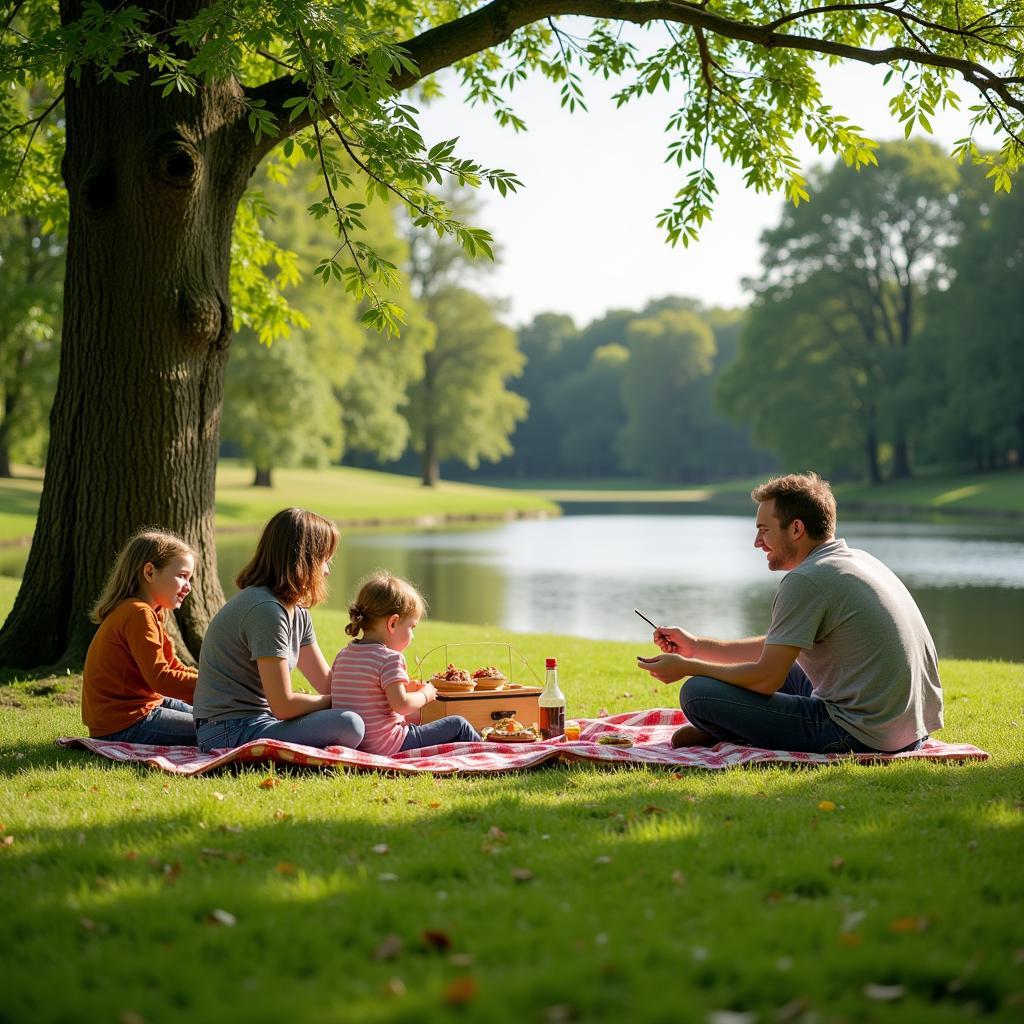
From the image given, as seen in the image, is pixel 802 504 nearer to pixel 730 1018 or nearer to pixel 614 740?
pixel 614 740

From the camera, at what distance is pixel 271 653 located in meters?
5.21

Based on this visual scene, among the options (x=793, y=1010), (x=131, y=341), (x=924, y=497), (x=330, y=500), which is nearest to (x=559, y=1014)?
(x=793, y=1010)

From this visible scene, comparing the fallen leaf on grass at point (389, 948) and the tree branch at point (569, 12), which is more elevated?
the tree branch at point (569, 12)

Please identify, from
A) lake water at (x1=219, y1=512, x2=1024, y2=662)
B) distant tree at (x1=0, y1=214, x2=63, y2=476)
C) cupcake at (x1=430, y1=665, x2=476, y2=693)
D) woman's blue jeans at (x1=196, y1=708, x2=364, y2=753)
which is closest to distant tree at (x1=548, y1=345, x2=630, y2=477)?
lake water at (x1=219, y1=512, x2=1024, y2=662)

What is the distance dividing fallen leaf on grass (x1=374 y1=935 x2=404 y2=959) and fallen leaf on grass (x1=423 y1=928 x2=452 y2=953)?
0.07 metres

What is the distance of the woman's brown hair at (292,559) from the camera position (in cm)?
533

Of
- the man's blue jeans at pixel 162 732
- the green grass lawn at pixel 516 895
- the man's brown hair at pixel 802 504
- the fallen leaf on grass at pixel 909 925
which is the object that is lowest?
the man's blue jeans at pixel 162 732

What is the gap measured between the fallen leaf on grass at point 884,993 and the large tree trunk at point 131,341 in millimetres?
5538

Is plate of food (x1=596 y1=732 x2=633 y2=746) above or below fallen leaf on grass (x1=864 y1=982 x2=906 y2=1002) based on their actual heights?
below

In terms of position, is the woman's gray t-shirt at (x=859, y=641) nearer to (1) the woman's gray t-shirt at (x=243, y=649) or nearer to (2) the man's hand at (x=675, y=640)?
(2) the man's hand at (x=675, y=640)

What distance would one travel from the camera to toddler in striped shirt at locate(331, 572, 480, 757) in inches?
213

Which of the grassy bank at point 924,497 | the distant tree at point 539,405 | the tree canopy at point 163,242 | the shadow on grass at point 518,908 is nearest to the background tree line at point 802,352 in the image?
the grassy bank at point 924,497

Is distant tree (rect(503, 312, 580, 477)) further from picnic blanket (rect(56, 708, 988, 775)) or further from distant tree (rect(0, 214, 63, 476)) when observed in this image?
picnic blanket (rect(56, 708, 988, 775))

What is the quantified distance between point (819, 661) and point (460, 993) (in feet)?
10.7
